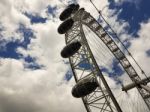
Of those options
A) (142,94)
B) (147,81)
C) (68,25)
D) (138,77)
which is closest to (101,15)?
(68,25)

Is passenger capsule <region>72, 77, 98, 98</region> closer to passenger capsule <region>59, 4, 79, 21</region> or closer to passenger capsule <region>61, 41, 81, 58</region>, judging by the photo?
passenger capsule <region>61, 41, 81, 58</region>

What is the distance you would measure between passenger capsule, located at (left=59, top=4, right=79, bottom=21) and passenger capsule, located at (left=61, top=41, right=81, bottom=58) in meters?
6.32

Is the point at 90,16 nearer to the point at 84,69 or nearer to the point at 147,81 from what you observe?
the point at 84,69

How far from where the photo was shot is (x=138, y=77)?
5194 centimetres

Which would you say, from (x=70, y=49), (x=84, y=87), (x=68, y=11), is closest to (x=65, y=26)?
(x=68, y=11)

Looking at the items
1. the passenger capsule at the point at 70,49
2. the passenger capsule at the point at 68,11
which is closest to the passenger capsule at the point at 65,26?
the passenger capsule at the point at 68,11

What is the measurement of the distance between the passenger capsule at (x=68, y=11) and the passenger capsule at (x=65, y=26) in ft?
6.57

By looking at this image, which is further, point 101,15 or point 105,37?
point 105,37

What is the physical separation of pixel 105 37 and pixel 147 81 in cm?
1027

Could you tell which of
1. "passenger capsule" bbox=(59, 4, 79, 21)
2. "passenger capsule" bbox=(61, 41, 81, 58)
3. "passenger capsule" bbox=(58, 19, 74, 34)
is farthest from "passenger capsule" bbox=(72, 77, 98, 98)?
"passenger capsule" bbox=(59, 4, 79, 21)

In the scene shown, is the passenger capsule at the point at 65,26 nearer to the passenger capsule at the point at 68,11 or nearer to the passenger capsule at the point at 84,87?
the passenger capsule at the point at 68,11

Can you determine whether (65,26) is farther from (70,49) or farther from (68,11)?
(70,49)

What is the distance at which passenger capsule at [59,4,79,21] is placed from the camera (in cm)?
4181

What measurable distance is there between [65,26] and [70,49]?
4.71m
